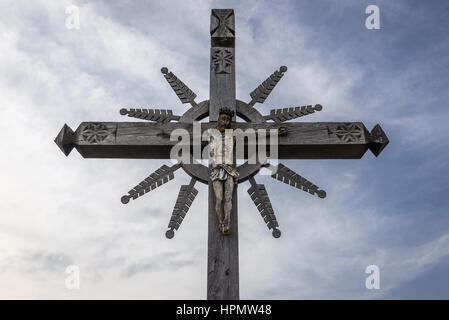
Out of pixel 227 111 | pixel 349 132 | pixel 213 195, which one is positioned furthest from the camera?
pixel 349 132

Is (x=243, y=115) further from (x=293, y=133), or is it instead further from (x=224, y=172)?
(x=224, y=172)

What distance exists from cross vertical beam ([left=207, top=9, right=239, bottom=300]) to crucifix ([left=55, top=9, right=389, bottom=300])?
0.01 metres

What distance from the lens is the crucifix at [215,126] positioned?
6012mm

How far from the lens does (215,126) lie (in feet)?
20.6

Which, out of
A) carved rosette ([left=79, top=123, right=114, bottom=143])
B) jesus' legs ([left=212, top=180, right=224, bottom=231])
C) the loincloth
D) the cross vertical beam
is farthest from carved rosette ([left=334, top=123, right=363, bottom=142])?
carved rosette ([left=79, top=123, right=114, bottom=143])

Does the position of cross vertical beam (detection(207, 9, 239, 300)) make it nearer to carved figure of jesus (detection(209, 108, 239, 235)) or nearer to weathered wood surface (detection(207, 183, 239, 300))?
weathered wood surface (detection(207, 183, 239, 300))

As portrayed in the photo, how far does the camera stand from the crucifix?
19.7ft

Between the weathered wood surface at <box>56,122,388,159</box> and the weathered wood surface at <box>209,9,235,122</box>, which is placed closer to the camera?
the weathered wood surface at <box>56,122,388,159</box>

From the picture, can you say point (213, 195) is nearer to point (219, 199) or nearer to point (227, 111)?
point (219, 199)

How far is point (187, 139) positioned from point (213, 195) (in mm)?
795

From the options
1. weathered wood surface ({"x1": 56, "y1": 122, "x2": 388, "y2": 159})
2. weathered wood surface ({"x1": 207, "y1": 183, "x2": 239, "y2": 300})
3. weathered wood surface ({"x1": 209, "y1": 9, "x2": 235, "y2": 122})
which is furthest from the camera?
weathered wood surface ({"x1": 209, "y1": 9, "x2": 235, "y2": 122})

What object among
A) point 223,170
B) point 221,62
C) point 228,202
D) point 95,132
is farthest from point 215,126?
point 95,132
